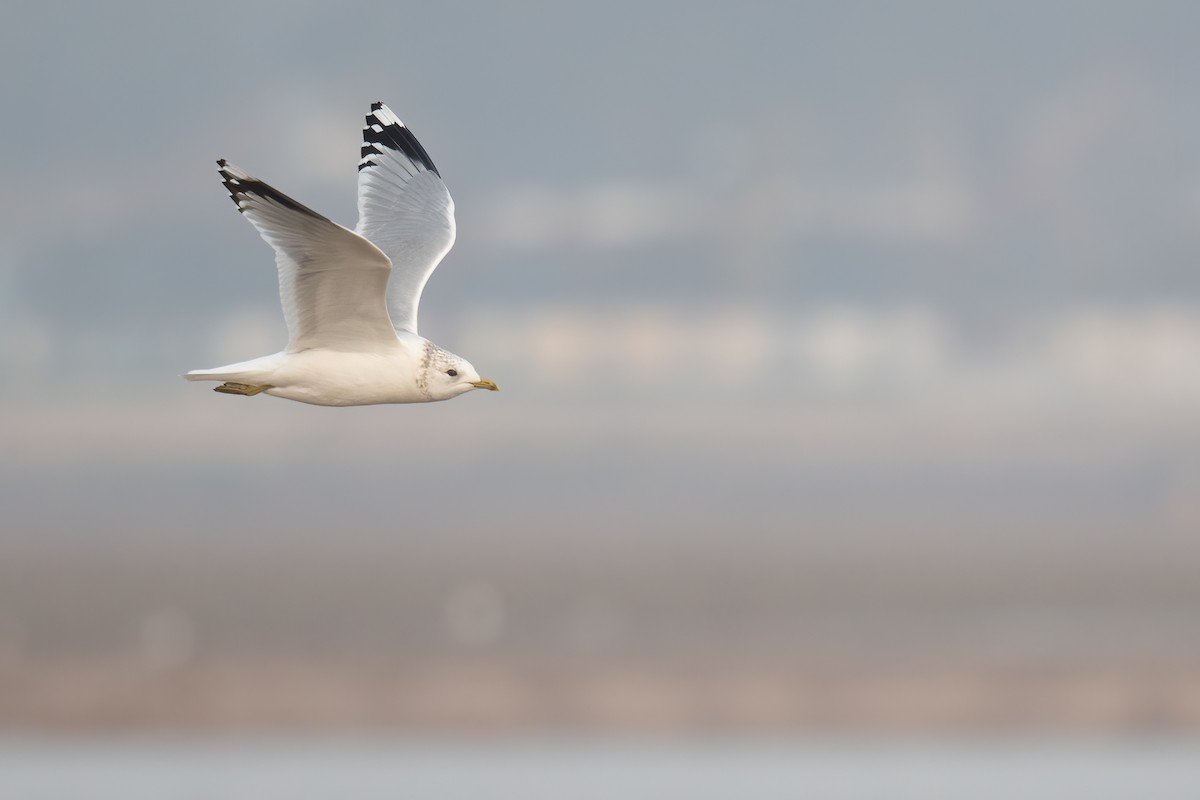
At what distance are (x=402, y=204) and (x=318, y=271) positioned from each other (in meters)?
1.53

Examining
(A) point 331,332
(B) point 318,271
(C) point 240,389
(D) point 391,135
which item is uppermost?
(D) point 391,135

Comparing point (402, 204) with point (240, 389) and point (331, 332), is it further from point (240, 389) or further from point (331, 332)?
point (240, 389)

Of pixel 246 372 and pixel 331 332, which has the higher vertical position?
pixel 331 332

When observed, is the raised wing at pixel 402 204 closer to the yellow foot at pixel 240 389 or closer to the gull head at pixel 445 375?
the gull head at pixel 445 375

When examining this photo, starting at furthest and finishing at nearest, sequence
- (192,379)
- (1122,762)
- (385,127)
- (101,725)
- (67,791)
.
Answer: (101,725), (1122,762), (67,791), (385,127), (192,379)

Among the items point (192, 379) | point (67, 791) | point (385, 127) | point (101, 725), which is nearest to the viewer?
point (192, 379)

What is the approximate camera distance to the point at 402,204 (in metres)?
7.40

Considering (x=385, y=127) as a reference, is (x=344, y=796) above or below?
below

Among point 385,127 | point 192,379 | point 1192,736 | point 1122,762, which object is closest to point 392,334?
point 192,379

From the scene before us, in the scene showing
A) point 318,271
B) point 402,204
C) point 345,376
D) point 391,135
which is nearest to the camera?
point 318,271

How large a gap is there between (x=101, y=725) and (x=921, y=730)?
898 cm

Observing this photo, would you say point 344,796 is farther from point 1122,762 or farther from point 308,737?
point 1122,762

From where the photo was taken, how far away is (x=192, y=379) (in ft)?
18.8

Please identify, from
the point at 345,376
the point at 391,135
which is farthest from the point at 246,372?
the point at 391,135
